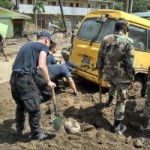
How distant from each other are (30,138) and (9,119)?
1250mm

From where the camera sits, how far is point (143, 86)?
9.17 m

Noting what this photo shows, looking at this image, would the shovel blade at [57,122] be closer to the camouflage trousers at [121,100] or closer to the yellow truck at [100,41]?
the camouflage trousers at [121,100]

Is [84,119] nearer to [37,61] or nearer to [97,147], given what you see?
[97,147]

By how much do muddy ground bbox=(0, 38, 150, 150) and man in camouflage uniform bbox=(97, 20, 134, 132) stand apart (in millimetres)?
350

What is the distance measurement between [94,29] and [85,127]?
301cm

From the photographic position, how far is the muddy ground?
636cm

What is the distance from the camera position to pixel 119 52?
6.82 metres

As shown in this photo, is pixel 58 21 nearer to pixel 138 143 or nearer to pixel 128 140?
pixel 128 140

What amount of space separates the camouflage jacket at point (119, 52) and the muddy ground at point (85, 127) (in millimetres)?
1064

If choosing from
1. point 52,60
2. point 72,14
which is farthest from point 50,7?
point 52,60

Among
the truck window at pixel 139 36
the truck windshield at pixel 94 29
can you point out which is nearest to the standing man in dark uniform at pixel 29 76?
the truck windshield at pixel 94 29

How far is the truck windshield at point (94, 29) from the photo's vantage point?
8773 mm

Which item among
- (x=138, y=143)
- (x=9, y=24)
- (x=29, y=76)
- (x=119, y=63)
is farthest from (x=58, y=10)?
(x=138, y=143)

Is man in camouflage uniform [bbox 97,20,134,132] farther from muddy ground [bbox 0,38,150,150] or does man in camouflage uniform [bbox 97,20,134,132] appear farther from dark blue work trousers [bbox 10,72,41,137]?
dark blue work trousers [bbox 10,72,41,137]
